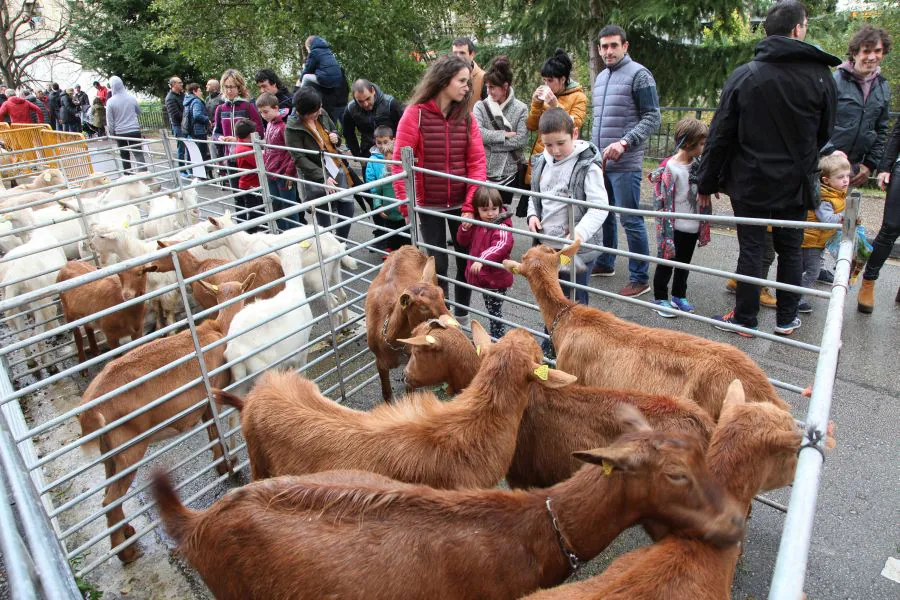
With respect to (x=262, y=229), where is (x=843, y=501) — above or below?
below

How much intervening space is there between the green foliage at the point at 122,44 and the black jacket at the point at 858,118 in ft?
71.9

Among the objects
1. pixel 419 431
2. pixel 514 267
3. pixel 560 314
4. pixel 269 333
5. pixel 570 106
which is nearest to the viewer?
→ pixel 419 431

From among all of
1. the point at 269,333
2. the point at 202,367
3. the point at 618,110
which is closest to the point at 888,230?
the point at 618,110

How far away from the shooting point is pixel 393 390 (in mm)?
5039

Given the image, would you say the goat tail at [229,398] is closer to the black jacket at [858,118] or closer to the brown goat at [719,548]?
the brown goat at [719,548]

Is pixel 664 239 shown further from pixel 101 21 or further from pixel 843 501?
pixel 101 21

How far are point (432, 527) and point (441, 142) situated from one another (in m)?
3.67

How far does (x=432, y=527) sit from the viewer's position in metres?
2.28

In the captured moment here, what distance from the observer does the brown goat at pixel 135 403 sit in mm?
3469

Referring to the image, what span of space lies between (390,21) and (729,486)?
12407 millimetres

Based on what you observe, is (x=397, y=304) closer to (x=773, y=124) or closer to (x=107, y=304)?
(x=107, y=304)

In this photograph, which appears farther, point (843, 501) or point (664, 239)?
point (664, 239)

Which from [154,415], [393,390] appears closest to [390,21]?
[393,390]

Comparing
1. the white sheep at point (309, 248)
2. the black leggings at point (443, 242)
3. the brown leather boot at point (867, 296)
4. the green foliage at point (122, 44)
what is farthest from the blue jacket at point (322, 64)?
the green foliage at point (122, 44)
